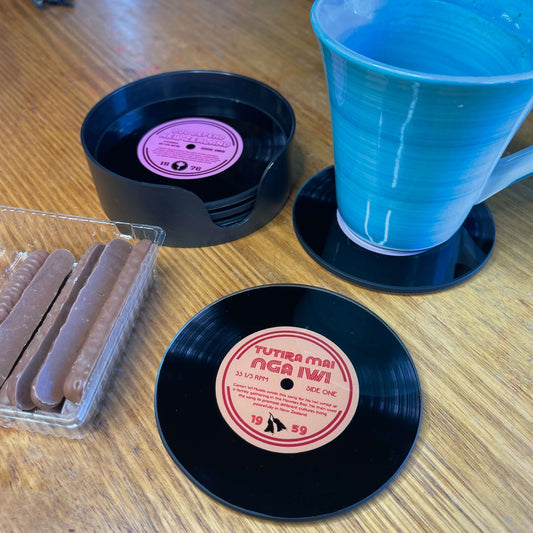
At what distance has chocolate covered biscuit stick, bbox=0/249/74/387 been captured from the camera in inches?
17.3

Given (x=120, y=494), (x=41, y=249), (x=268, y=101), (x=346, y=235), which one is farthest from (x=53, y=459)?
(x=268, y=101)

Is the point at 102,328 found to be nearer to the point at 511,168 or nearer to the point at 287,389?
the point at 287,389

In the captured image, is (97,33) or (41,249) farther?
(97,33)

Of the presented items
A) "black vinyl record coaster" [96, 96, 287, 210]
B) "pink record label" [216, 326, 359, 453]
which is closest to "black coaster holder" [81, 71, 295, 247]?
"black vinyl record coaster" [96, 96, 287, 210]

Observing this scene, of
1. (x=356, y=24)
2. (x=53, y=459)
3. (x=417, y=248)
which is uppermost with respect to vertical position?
(x=356, y=24)

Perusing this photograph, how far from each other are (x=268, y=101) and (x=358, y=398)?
38 cm

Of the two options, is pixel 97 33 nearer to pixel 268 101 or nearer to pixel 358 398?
pixel 268 101

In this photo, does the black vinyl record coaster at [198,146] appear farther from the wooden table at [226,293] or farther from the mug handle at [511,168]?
the mug handle at [511,168]

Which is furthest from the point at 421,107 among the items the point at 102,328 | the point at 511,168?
the point at 102,328

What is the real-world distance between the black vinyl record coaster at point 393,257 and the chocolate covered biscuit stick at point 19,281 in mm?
259

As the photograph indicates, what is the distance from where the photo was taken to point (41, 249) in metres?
0.55

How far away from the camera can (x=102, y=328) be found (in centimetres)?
43

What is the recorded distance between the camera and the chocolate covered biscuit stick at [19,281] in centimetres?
47

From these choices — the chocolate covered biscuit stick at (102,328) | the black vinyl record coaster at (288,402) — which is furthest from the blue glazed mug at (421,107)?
the chocolate covered biscuit stick at (102,328)
